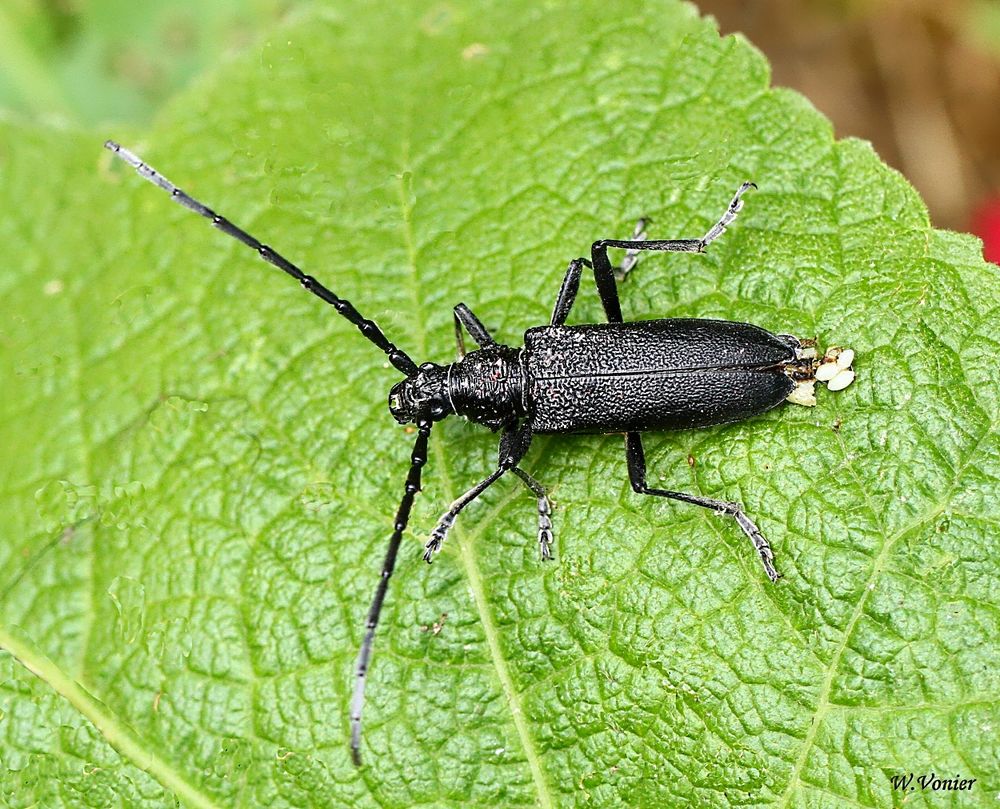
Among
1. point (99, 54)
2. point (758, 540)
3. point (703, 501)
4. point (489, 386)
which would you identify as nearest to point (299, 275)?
point (489, 386)

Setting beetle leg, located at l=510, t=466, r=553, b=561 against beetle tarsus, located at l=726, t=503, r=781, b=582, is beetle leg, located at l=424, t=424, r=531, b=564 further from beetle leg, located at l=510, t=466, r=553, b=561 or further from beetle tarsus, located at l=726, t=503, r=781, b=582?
beetle tarsus, located at l=726, t=503, r=781, b=582

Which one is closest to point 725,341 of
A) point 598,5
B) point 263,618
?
point 598,5

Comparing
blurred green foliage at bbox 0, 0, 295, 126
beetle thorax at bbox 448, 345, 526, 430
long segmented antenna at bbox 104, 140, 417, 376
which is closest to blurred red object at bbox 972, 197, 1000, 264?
beetle thorax at bbox 448, 345, 526, 430

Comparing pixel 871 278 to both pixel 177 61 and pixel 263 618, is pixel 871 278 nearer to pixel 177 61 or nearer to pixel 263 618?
pixel 263 618

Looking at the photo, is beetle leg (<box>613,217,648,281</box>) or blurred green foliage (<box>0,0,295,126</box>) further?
blurred green foliage (<box>0,0,295,126</box>)

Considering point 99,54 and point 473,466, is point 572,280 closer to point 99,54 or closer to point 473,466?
point 473,466

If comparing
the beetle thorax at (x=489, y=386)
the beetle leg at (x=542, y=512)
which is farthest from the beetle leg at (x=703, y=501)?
the beetle thorax at (x=489, y=386)

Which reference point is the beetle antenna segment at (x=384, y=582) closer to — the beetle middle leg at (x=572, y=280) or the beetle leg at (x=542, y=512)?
the beetle leg at (x=542, y=512)
